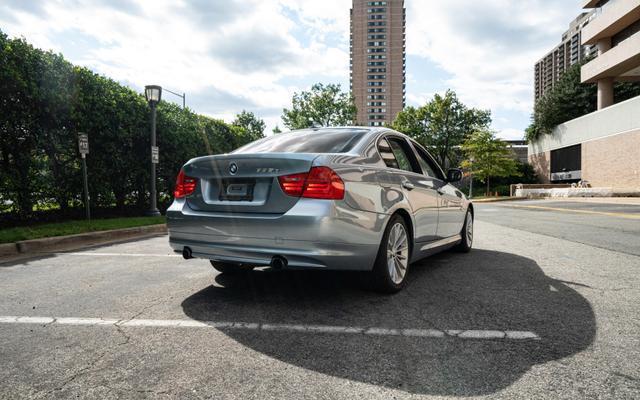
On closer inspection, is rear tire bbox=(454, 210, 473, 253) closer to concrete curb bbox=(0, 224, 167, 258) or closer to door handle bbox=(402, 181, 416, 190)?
door handle bbox=(402, 181, 416, 190)

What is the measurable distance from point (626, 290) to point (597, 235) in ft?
16.5

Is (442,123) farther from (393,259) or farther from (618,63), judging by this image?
(393,259)

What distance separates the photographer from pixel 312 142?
4.25 metres

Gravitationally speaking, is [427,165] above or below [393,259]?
above

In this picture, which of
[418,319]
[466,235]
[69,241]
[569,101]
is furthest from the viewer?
[569,101]

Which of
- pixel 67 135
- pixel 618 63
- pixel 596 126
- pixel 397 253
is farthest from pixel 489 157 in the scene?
pixel 397 253

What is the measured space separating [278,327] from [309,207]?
35.5 inches

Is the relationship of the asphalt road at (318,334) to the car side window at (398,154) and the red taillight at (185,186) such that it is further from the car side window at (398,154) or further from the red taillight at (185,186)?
the car side window at (398,154)

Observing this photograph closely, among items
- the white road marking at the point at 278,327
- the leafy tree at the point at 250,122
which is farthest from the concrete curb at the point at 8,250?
the leafy tree at the point at 250,122

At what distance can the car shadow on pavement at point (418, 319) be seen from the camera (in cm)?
236

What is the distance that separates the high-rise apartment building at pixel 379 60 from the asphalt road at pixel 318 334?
474 feet

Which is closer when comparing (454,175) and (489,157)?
(454,175)

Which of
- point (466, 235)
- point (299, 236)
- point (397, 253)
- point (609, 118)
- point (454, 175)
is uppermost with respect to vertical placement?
point (609, 118)

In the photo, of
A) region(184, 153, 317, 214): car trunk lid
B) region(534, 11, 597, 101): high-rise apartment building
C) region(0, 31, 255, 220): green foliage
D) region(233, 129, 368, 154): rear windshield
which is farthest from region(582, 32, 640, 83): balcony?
region(534, 11, 597, 101): high-rise apartment building
